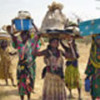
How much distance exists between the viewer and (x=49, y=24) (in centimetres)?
576

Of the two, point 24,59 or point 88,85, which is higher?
point 24,59

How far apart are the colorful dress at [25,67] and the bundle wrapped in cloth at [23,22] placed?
378 mm

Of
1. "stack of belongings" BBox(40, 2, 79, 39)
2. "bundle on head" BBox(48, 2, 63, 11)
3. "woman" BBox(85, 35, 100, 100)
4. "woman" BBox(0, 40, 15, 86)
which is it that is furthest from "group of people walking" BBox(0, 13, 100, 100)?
"woman" BBox(0, 40, 15, 86)

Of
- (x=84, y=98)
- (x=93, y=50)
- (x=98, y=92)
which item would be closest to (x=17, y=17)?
(x=93, y=50)

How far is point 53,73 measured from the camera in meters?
5.77

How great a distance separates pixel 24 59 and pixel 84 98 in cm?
280

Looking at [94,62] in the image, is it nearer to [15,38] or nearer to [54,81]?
[54,81]

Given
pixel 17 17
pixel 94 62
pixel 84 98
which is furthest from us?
pixel 84 98

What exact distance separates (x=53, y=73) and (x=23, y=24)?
2.00 m

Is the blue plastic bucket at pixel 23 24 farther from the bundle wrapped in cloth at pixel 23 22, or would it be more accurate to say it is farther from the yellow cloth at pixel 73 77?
the yellow cloth at pixel 73 77

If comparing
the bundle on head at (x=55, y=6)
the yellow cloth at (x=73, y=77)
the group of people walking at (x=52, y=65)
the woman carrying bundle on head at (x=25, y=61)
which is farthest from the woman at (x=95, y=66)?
the yellow cloth at (x=73, y=77)

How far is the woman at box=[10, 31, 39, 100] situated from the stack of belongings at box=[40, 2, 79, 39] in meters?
1.58

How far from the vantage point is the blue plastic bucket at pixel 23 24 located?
7.14 meters

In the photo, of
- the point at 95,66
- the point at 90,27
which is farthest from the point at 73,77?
the point at 90,27
